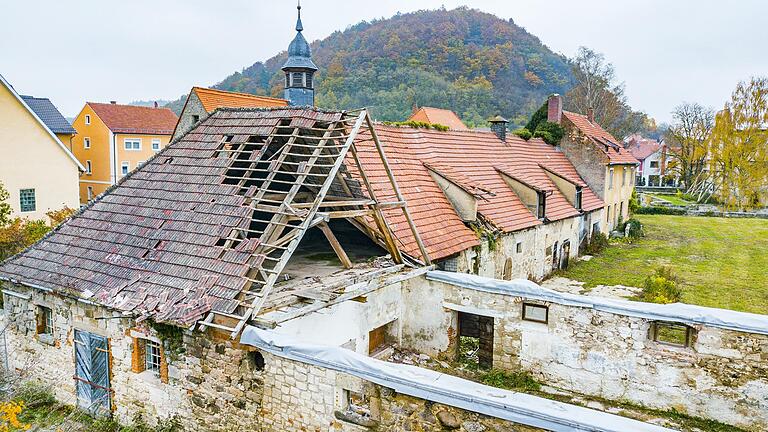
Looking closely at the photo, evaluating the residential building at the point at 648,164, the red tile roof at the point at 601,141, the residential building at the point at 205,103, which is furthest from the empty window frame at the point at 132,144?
the residential building at the point at 648,164

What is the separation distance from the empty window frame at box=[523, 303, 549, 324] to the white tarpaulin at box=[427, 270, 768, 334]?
0.25 m

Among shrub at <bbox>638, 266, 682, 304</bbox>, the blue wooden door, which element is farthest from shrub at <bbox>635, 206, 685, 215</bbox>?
the blue wooden door

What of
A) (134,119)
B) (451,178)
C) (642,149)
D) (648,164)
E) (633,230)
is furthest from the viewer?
(642,149)

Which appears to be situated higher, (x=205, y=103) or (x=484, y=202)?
(x=205, y=103)

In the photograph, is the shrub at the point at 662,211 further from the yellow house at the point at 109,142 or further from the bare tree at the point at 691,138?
the yellow house at the point at 109,142

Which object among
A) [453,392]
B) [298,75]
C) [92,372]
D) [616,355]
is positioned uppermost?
[298,75]

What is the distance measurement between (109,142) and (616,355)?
123 ft

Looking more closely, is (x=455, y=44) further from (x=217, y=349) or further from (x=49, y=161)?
(x=217, y=349)

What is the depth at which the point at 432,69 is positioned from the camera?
76.7 meters

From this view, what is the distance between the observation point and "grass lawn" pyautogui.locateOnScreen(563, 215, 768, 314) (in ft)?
63.7

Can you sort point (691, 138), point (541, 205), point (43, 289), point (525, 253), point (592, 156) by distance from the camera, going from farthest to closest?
point (691, 138) < point (592, 156) < point (541, 205) < point (525, 253) < point (43, 289)

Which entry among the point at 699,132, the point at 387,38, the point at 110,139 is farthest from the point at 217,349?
the point at 387,38

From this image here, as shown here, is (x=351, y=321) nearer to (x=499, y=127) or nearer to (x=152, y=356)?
(x=152, y=356)

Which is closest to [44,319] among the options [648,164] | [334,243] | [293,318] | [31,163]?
[293,318]
